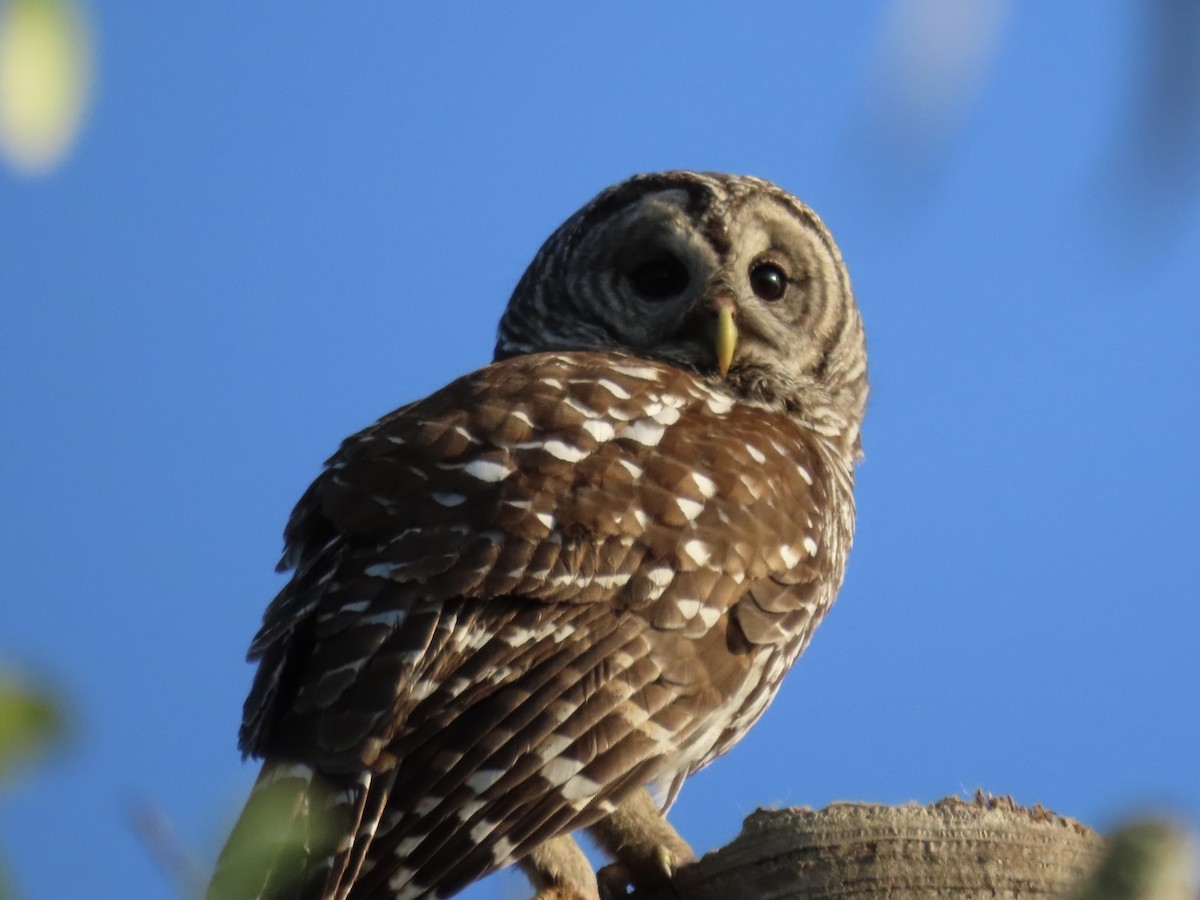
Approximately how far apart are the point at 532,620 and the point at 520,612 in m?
0.03

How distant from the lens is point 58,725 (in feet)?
2.48

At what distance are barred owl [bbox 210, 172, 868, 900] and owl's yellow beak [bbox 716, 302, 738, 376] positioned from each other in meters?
0.21

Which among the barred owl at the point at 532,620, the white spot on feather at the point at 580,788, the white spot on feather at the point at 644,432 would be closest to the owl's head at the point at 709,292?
the barred owl at the point at 532,620

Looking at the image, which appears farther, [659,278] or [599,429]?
[659,278]

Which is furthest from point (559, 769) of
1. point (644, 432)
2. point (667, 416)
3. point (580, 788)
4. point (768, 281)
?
point (768, 281)

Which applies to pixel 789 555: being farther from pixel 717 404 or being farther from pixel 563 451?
pixel 563 451

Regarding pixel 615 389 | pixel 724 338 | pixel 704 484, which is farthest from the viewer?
pixel 724 338

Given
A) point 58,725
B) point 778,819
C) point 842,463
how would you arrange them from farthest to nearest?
point 842,463 → point 778,819 → point 58,725

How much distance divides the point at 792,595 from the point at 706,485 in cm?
38

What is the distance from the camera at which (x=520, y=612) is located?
118 inches

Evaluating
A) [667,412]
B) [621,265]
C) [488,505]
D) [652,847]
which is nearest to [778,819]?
[652,847]

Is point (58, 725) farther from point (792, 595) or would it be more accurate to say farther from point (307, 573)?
point (792, 595)

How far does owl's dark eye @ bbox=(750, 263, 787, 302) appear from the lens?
15.9ft

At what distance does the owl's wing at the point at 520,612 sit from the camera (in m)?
2.77
